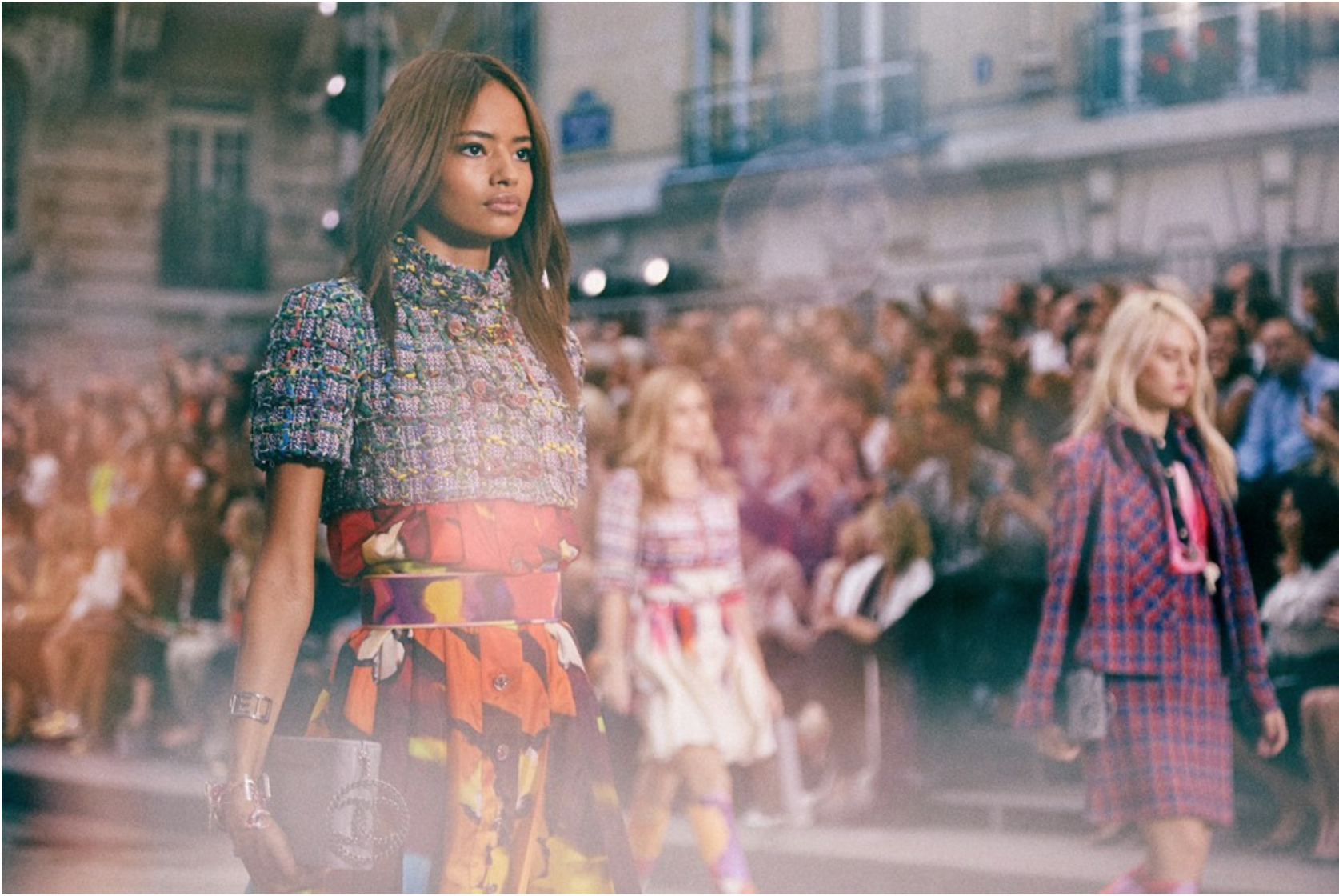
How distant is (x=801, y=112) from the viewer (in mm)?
4711

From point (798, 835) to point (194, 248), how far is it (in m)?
2.38

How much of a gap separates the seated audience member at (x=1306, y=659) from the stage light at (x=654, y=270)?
5.68 ft

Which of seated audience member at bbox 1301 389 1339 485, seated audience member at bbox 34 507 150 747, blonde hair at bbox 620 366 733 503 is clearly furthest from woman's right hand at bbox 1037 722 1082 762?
seated audience member at bbox 34 507 150 747

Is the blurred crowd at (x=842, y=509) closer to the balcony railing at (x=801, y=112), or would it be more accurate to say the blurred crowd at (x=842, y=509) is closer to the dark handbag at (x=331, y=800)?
the balcony railing at (x=801, y=112)

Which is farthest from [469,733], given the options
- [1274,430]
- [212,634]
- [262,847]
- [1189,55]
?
[212,634]

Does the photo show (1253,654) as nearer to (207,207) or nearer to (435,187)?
(435,187)

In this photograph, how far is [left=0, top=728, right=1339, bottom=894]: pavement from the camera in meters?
4.21

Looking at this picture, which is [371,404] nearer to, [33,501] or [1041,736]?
[1041,736]

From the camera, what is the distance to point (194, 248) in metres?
5.11

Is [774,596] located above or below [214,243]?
below

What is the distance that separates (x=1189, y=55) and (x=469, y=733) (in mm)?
2898

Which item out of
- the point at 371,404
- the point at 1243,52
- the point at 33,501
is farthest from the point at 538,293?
the point at 33,501

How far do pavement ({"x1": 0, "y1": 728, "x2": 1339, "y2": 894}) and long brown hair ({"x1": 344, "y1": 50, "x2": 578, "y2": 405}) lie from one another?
216 centimetres

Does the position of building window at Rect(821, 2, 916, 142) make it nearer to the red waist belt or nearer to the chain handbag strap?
the red waist belt
